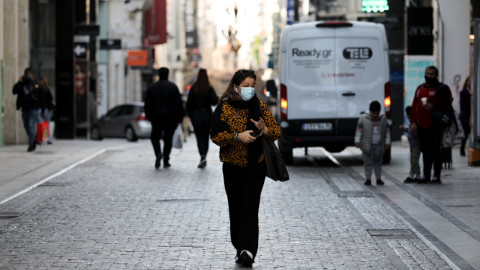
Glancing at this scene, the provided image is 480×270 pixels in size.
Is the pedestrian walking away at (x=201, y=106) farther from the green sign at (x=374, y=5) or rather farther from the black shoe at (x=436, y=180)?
the green sign at (x=374, y=5)

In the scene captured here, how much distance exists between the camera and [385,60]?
19.9 metres

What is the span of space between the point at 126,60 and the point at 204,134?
36.6 meters

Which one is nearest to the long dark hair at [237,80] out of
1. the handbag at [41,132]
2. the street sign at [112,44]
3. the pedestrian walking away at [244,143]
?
the pedestrian walking away at [244,143]

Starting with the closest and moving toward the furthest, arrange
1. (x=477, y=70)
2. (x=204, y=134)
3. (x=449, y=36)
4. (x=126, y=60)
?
(x=477, y=70) → (x=204, y=134) → (x=449, y=36) → (x=126, y=60)

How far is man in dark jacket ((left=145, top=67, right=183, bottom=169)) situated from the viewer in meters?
19.3

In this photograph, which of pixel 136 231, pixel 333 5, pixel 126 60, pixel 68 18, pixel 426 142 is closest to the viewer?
pixel 136 231

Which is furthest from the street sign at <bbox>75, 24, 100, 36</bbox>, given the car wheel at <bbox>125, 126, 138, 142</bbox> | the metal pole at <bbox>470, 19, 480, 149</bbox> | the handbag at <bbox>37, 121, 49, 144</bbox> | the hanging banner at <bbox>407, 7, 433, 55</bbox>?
the metal pole at <bbox>470, 19, 480, 149</bbox>

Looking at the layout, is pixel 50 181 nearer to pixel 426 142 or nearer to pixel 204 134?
pixel 204 134

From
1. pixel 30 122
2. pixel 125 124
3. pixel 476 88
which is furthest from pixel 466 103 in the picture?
pixel 125 124

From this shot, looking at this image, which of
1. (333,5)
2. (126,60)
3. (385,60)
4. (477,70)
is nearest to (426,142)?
(477,70)

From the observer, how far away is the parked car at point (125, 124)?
1458 inches

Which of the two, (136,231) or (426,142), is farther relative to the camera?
(426,142)

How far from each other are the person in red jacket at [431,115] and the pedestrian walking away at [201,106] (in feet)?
15.3

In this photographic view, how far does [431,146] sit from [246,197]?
25.5ft
